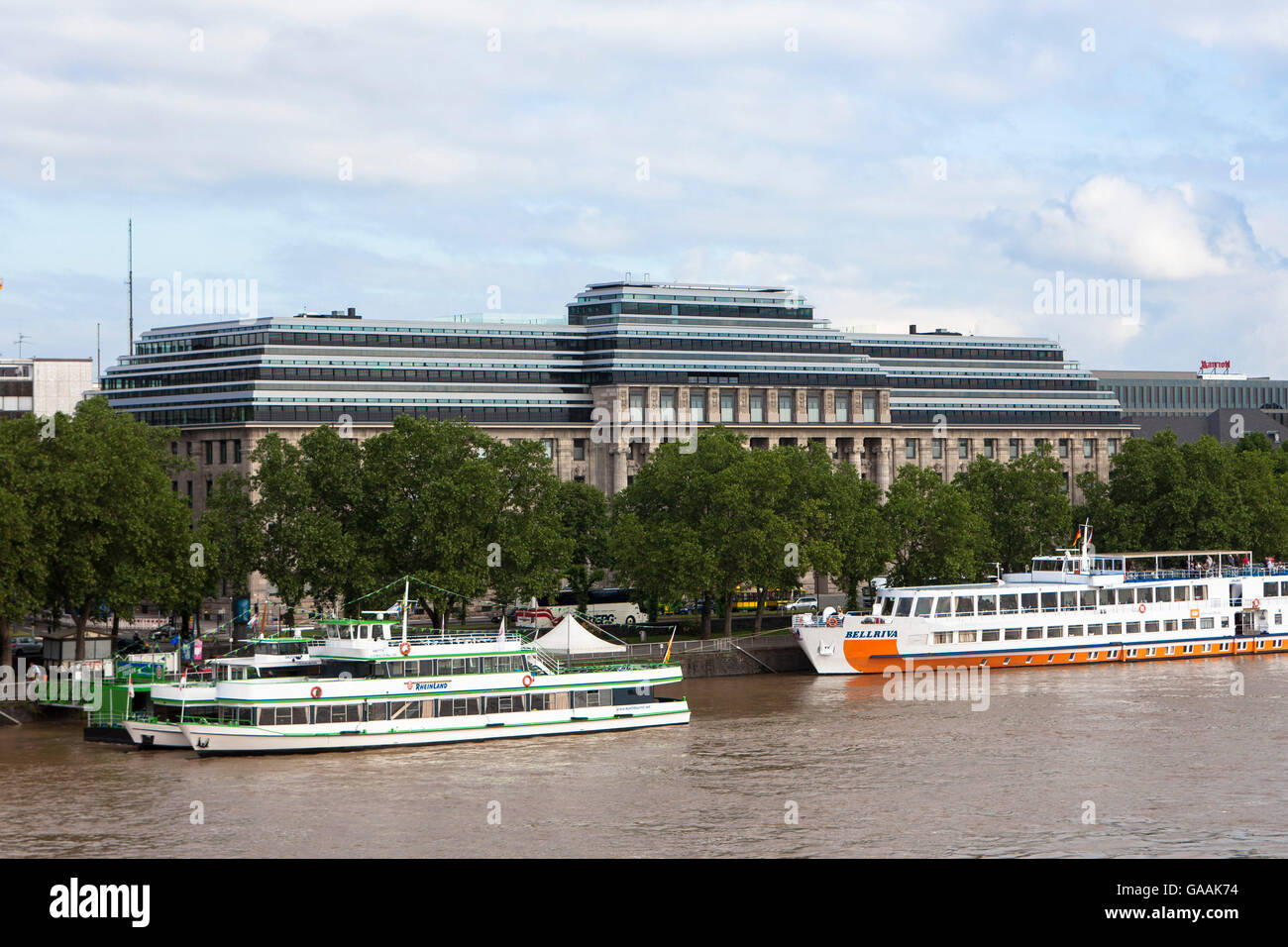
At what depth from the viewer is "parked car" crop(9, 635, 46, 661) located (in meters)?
87.8

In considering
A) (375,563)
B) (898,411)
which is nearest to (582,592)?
(375,563)

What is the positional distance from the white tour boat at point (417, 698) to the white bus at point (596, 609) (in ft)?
99.2

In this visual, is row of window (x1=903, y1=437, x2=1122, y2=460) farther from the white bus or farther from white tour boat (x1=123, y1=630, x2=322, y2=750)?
white tour boat (x1=123, y1=630, x2=322, y2=750)

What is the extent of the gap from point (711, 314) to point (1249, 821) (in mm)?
105588

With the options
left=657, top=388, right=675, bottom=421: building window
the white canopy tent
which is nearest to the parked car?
the white canopy tent

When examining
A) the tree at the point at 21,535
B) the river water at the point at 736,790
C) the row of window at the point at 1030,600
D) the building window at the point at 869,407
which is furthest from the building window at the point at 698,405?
the tree at the point at 21,535

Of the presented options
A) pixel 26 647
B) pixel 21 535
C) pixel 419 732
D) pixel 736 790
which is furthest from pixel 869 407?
pixel 736 790

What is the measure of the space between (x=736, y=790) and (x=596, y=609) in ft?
189

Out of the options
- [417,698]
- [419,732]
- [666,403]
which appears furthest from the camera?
[666,403]

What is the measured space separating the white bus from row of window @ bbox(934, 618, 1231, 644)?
24926mm

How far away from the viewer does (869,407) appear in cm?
16088

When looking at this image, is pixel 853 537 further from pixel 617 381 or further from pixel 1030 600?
pixel 617 381

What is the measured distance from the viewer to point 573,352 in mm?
146375
